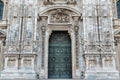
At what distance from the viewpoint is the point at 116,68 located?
16.8 metres

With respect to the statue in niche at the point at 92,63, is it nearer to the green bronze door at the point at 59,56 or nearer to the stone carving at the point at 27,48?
the green bronze door at the point at 59,56

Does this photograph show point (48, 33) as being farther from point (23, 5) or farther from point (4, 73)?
point (4, 73)

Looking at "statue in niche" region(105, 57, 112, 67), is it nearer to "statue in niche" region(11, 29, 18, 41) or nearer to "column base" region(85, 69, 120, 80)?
"column base" region(85, 69, 120, 80)

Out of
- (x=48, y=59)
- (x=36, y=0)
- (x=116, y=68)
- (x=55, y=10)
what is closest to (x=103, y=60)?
(x=116, y=68)

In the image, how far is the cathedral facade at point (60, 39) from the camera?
1639 cm

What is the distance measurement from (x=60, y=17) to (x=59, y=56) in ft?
9.27

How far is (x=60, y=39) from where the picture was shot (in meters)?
18.2

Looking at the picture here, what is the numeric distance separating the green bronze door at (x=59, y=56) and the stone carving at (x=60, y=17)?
2.64ft

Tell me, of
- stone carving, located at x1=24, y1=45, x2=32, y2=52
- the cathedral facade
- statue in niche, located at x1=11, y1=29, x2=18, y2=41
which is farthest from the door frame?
statue in niche, located at x1=11, y1=29, x2=18, y2=41

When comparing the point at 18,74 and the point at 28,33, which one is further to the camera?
the point at 28,33

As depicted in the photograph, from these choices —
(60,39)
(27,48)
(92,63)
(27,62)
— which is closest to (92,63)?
(92,63)

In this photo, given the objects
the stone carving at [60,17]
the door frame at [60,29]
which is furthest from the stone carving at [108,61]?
the stone carving at [60,17]

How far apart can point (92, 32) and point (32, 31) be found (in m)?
4.01

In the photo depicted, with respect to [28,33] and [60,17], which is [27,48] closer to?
[28,33]
